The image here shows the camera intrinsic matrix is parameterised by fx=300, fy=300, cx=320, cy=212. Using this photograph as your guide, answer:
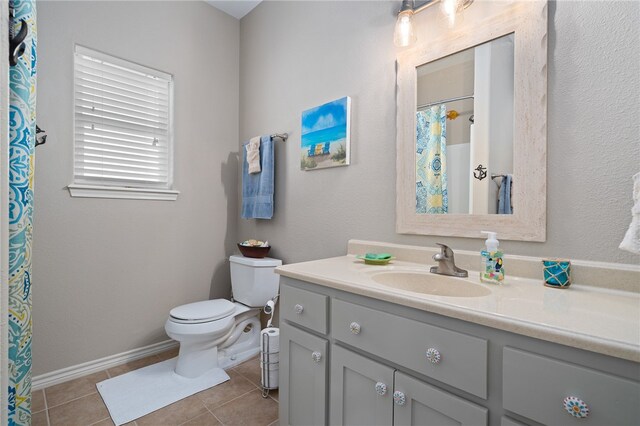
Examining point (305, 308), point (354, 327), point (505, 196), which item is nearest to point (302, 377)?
point (305, 308)

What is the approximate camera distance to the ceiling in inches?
97.0

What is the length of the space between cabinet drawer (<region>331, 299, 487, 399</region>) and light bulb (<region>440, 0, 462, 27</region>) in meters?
1.31

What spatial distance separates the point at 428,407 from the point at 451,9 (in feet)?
5.15

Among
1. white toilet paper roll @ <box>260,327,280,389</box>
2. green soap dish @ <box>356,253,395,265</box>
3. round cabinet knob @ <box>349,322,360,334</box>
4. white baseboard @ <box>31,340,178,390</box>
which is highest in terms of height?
green soap dish @ <box>356,253,395,265</box>

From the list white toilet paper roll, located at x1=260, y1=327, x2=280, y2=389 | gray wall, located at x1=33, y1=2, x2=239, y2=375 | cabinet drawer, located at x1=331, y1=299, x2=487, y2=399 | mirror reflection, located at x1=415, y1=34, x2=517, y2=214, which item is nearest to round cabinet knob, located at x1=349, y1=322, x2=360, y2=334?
cabinet drawer, located at x1=331, y1=299, x2=487, y2=399

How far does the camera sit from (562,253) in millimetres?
1110

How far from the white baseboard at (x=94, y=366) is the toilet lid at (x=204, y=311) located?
0.56 meters

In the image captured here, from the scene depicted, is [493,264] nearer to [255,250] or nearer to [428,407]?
[428,407]

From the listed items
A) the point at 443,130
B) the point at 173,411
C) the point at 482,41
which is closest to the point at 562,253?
the point at 443,130

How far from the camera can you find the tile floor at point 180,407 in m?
1.55

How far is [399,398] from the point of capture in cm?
95

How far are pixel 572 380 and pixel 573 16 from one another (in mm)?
1220

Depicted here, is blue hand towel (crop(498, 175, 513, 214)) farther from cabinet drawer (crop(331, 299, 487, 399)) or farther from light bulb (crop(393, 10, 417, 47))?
light bulb (crop(393, 10, 417, 47))

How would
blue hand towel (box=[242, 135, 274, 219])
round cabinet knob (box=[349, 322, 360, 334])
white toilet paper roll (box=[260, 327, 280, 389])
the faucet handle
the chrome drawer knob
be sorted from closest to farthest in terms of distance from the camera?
1. the chrome drawer knob
2. round cabinet knob (box=[349, 322, 360, 334])
3. the faucet handle
4. white toilet paper roll (box=[260, 327, 280, 389])
5. blue hand towel (box=[242, 135, 274, 219])
